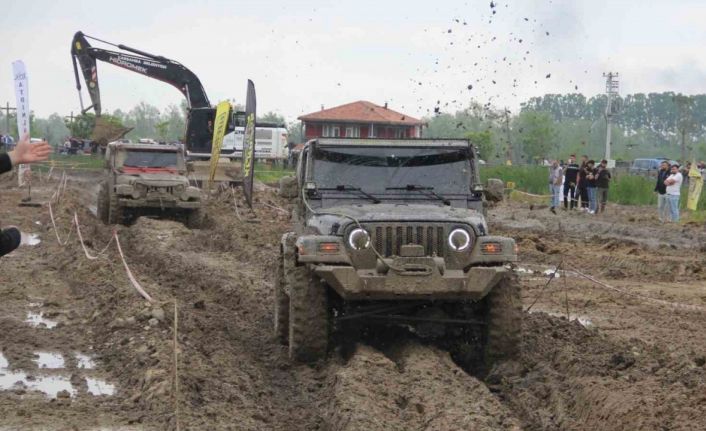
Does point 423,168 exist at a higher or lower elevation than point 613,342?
higher

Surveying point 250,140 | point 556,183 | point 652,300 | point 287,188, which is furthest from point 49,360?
point 556,183

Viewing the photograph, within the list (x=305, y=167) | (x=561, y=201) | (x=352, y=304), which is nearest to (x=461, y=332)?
(x=352, y=304)

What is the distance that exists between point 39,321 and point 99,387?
3195 millimetres

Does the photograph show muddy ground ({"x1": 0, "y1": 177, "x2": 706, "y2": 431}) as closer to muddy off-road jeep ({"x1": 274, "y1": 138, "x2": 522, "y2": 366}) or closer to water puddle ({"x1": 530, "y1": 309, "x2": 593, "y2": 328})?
water puddle ({"x1": 530, "y1": 309, "x2": 593, "y2": 328})

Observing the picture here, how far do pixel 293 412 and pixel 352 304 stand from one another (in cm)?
174

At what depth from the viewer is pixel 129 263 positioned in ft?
54.7

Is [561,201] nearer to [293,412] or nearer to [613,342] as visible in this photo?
[613,342]

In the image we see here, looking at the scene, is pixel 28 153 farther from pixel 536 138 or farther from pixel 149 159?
pixel 536 138

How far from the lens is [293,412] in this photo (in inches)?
298

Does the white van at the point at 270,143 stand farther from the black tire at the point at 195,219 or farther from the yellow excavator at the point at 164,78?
the black tire at the point at 195,219

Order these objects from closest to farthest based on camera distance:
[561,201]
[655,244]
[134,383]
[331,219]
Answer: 1. [134,383]
2. [331,219]
3. [655,244]
4. [561,201]

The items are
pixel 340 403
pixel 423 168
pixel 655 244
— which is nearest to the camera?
pixel 340 403

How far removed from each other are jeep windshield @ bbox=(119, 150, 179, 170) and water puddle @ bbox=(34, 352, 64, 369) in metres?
13.4

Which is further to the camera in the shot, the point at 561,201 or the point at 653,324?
the point at 561,201
